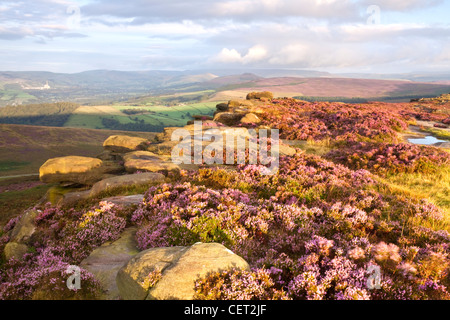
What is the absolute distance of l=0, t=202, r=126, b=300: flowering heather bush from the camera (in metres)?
5.01

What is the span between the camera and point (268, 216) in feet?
25.1

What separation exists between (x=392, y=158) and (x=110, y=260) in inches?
569

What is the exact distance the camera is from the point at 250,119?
25625 mm

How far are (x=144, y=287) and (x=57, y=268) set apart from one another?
253 centimetres

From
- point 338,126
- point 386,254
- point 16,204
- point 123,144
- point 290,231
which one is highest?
point 338,126

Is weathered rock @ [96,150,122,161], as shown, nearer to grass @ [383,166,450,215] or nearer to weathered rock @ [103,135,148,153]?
weathered rock @ [103,135,148,153]

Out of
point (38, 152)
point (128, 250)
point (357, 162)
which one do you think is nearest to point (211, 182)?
point (128, 250)

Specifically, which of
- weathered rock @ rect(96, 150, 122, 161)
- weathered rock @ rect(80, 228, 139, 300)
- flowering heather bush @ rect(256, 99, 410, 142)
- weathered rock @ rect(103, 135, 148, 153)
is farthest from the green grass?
weathered rock @ rect(80, 228, 139, 300)

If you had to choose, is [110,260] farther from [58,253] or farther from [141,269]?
[141,269]

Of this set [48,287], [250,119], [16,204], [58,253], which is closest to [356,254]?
[48,287]

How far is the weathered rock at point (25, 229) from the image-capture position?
9032 mm

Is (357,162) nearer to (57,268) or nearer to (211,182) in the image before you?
(211,182)

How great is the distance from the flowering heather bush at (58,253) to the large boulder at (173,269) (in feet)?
3.53
